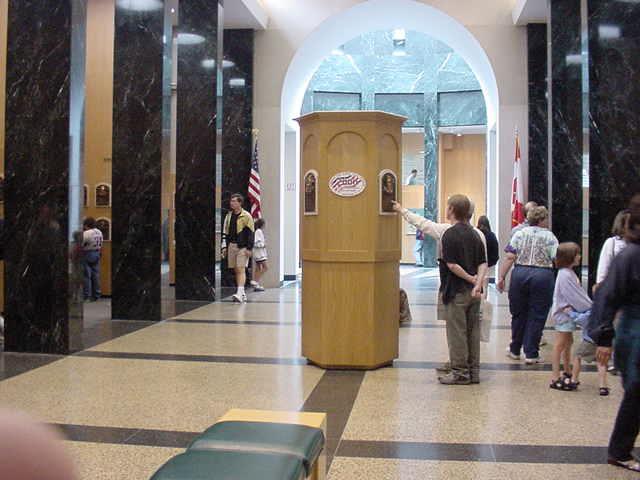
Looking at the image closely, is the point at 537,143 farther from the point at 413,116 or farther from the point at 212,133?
the point at 413,116

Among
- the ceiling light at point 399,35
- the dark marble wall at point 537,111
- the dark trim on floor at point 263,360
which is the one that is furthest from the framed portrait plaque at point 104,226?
the ceiling light at point 399,35

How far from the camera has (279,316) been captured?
33.2 feet

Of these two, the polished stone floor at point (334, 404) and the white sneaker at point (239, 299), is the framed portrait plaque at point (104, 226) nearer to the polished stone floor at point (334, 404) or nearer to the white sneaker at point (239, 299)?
the white sneaker at point (239, 299)

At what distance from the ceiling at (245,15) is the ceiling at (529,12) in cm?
488

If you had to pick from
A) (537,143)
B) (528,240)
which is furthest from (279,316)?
(537,143)

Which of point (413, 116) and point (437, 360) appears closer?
point (437, 360)

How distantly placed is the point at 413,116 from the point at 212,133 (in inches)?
475

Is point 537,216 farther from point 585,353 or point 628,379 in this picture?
point 628,379

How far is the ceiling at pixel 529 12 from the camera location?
12453mm

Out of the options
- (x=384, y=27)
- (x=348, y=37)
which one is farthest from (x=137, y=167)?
(x=384, y=27)

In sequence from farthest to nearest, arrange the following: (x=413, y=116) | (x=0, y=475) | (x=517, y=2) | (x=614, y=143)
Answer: (x=413, y=116) < (x=517, y=2) < (x=614, y=143) < (x=0, y=475)

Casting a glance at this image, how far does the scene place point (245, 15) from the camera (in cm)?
1341

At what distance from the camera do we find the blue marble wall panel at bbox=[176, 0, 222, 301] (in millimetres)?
12219

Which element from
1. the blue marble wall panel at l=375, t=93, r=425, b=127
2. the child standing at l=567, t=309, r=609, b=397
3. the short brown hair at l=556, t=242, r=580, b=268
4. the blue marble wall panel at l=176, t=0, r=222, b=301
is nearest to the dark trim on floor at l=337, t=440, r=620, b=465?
the child standing at l=567, t=309, r=609, b=397
